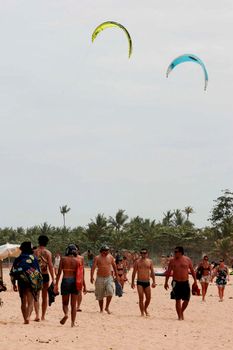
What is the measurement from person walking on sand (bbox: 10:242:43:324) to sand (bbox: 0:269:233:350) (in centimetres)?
42

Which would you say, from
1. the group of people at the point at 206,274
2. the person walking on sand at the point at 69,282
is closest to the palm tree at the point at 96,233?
the group of people at the point at 206,274

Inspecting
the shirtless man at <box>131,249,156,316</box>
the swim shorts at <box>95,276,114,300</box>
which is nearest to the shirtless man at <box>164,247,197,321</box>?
the shirtless man at <box>131,249,156,316</box>

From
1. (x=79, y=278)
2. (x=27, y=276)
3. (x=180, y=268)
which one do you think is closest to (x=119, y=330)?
(x=79, y=278)

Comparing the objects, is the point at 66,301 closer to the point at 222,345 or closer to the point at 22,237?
the point at 222,345

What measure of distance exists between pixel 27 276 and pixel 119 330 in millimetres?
1863

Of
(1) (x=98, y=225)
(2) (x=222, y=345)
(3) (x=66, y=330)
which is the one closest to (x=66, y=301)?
(3) (x=66, y=330)

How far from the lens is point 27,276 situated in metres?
11.1

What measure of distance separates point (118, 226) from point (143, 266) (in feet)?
180

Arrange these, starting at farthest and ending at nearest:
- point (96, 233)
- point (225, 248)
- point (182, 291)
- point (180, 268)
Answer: point (96, 233) → point (225, 248) → point (180, 268) → point (182, 291)

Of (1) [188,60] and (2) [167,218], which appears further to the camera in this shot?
(2) [167,218]

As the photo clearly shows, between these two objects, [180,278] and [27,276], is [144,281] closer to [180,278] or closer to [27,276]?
[180,278]

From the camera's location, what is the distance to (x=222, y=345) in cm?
Result: 1062

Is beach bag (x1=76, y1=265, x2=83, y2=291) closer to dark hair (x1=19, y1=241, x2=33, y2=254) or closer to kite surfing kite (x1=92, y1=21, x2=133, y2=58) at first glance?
dark hair (x1=19, y1=241, x2=33, y2=254)

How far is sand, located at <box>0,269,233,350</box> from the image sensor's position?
9.83 m
